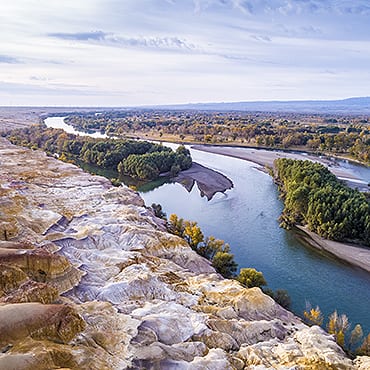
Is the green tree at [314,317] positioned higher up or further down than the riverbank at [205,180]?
further down

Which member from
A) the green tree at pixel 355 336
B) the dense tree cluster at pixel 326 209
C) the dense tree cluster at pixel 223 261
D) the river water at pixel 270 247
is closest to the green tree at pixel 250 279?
the dense tree cluster at pixel 223 261

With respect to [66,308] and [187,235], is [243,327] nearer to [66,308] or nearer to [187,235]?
[66,308]

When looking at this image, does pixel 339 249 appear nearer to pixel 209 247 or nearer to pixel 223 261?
pixel 209 247

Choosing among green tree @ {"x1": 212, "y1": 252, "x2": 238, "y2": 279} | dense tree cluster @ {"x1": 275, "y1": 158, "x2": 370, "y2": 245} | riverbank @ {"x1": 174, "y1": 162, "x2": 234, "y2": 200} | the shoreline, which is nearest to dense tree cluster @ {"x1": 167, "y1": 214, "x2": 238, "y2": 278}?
green tree @ {"x1": 212, "y1": 252, "x2": 238, "y2": 279}

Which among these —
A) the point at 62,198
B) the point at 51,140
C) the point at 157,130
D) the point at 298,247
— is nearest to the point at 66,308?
the point at 62,198

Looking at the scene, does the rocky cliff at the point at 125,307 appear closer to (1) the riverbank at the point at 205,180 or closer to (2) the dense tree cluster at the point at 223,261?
(2) the dense tree cluster at the point at 223,261

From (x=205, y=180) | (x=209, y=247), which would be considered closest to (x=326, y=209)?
(x=209, y=247)
